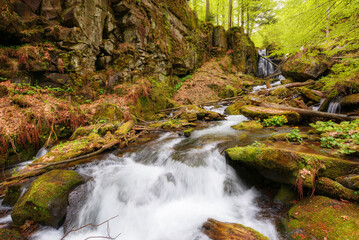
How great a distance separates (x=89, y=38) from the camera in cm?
822

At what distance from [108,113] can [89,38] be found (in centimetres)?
465

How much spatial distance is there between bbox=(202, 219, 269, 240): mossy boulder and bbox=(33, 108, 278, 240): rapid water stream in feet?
0.52

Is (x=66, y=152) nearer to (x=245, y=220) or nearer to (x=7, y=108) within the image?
(x=7, y=108)

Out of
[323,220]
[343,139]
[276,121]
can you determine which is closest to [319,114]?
[276,121]

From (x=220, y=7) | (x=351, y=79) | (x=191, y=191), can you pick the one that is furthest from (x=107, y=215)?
(x=220, y=7)

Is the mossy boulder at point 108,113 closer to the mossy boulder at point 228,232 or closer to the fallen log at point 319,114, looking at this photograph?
the mossy boulder at point 228,232

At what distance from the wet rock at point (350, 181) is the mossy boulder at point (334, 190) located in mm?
63

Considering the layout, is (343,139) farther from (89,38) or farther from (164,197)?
(89,38)

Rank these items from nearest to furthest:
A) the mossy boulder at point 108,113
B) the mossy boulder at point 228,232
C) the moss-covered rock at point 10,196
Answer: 1. the mossy boulder at point 228,232
2. the moss-covered rock at point 10,196
3. the mossy boulder at point 108,113

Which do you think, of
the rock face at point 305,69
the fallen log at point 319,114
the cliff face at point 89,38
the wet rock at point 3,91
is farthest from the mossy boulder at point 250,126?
the wet rock at point 3,91

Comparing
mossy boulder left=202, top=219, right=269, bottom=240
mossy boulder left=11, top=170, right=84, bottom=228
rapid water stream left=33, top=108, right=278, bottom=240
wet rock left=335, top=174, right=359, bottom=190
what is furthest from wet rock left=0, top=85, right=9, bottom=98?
wet rock left=335, top=174, right=359, bottom=190

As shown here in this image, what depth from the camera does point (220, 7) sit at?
2086 cm

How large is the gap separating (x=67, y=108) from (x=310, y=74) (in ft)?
49.9

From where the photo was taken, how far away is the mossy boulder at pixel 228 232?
2250 mm
